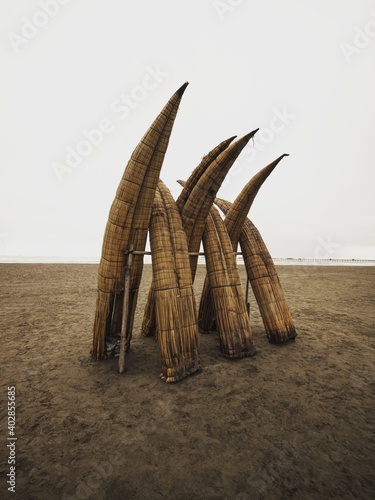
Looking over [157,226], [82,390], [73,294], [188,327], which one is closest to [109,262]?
[157,226]

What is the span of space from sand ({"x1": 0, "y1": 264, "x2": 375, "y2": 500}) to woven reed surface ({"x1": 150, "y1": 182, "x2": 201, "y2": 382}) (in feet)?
1.03

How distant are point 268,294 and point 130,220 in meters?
3.75

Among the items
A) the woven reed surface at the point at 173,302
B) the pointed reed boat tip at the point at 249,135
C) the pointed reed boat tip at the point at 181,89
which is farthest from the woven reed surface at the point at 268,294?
the pointed reed boat tip at the point at 181,89

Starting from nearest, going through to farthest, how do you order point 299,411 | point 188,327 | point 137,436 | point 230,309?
point 137,436 < point 299,411 < point 188,327 < point 230,309

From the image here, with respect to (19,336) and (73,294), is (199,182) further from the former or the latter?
(73,294)

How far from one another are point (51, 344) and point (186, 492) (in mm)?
4713

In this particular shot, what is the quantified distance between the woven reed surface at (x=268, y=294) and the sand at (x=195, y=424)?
362 millimetres

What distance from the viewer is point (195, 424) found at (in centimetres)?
306

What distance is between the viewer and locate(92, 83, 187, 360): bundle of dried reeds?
13.2 feet

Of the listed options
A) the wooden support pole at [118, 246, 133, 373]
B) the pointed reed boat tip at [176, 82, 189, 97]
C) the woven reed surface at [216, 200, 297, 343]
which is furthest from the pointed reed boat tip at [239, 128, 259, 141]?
the wooden support pole at [118, 246, 133, 373]

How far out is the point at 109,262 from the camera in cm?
427

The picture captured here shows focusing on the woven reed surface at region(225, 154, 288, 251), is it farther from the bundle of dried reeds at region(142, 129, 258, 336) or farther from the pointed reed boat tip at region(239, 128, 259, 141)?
the pointed reed boat tip at region(239, 128, 259, 141)

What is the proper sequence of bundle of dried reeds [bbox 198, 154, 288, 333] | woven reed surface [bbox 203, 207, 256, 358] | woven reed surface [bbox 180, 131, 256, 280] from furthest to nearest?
bundle of dried reeds [bbox 198, 154, 288, 333] < woven reed surface [bbox 203, 207, 256, 358] < woven reed surface [bbox 180, 131, 256, 280]

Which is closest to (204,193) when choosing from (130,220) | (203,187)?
(203,187)
